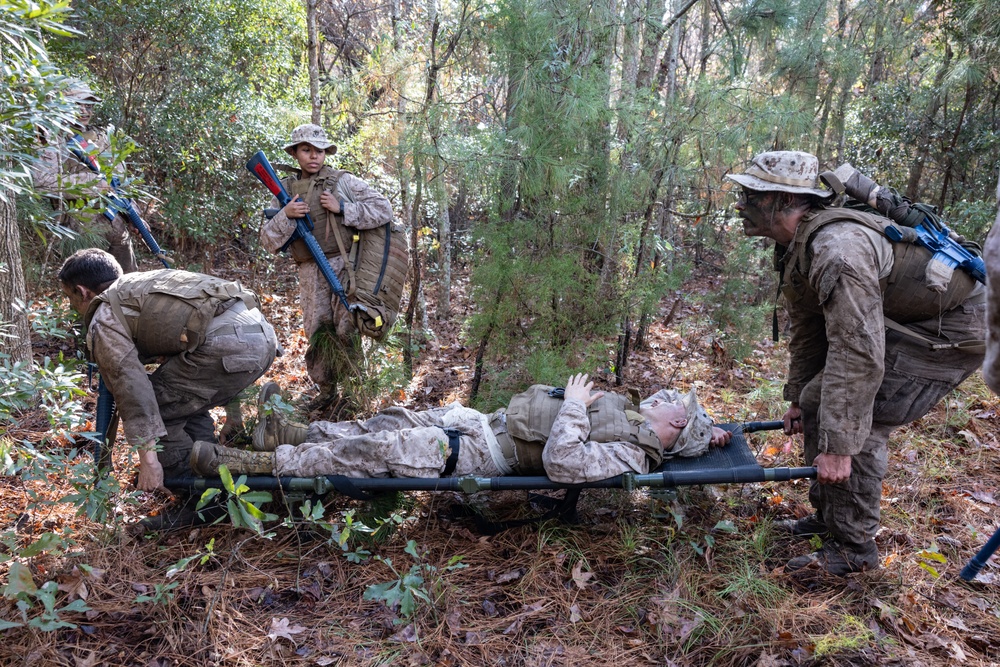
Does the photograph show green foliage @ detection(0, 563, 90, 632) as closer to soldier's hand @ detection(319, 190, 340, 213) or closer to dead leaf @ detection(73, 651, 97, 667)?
dead leaf @ detection(73, 651, 97, 667)

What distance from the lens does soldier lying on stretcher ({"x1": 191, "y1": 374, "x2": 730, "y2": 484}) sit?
3.24m

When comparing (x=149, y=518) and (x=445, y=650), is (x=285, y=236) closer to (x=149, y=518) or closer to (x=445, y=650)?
(x=149, y=518)

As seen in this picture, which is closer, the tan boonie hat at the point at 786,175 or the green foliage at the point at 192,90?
the tan boonie hat at the point at 786,175

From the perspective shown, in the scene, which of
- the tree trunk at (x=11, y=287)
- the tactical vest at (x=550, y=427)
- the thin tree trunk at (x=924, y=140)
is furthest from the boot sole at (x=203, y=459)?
the thin tree trunk at (x=924, y=140)

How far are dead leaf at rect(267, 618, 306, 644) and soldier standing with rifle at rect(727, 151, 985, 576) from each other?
2423 mm

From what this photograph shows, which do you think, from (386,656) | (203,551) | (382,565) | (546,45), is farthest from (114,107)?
(386,656)

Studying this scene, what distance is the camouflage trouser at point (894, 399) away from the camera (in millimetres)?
3035

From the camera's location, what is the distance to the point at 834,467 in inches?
115

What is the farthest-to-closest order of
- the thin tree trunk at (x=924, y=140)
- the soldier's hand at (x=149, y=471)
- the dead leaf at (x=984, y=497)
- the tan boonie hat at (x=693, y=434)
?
the thin tree trunk at (x=924, y=140)
the dead leaf at (x=984, y=497)
the tan boonie hat at (x=693, y=434)
the soldier's hand at (x=149, y=471)

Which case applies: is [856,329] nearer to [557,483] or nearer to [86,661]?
[557,483]

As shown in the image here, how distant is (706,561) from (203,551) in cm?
263

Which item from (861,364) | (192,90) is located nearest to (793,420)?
(861,364)

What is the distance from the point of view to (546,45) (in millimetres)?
4570

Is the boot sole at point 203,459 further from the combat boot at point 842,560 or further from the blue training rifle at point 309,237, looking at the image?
the combat boot at point 842,560
